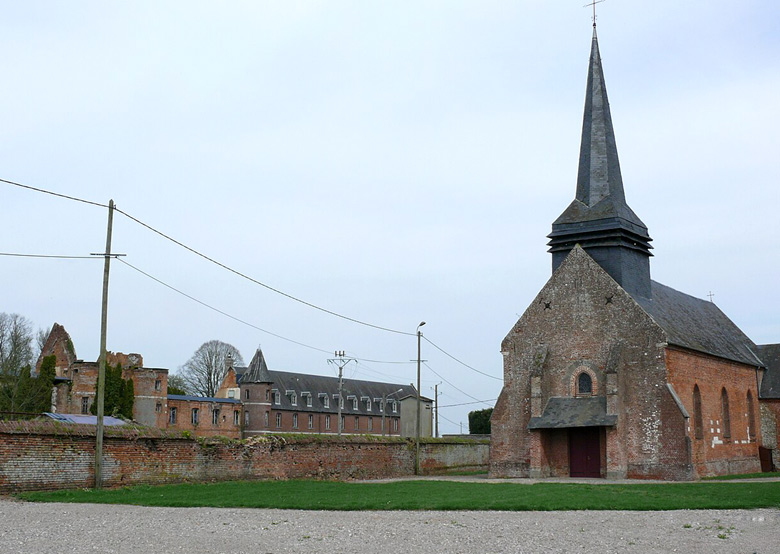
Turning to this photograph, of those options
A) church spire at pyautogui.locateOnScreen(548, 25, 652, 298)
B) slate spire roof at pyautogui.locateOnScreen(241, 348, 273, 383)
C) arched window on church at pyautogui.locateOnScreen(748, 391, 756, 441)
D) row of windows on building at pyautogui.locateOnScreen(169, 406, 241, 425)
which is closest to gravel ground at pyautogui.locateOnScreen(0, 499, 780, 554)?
church spire at pyautogui.locateOnScreen(548, 25, 652, 298)

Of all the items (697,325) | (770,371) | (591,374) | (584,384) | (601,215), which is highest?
(601,215)

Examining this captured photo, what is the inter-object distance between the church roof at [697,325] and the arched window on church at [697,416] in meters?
1.85

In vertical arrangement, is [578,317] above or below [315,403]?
above

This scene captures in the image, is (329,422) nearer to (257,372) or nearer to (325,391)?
(325,391)

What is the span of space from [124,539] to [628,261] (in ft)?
91.9

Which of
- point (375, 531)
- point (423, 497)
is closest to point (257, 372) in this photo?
point (423, 497)

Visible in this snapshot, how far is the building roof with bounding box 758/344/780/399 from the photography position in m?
41.4

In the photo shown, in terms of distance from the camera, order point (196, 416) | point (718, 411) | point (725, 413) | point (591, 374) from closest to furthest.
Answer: point (591, 374), point (718, 411), point (725, 413), point (196, 416)

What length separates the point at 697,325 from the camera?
39.3m

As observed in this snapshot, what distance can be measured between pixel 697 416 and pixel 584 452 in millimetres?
5127

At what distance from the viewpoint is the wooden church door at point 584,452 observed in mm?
33188

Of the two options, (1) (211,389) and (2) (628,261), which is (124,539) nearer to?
(2) (628,261)

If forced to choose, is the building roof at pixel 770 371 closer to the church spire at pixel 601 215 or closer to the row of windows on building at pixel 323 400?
the church spire at pixel 601 215

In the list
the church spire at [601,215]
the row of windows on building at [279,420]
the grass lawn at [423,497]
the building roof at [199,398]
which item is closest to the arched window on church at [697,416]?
the church spire at [601,215]
